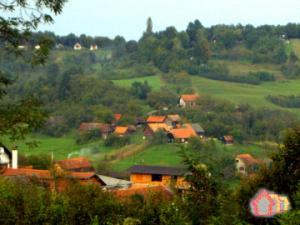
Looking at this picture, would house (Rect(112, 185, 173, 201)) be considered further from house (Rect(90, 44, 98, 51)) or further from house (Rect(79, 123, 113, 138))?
house (Rect(90, 44, 98, 51))

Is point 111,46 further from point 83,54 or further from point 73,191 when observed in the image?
point 73,191

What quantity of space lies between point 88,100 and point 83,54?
4042 cm

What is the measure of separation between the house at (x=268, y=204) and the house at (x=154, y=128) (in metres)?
46.9

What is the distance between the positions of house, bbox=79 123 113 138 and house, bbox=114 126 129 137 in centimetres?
95

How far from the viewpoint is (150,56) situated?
94.8m

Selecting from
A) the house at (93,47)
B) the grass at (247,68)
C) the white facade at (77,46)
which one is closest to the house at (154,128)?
the grass at (247,68)

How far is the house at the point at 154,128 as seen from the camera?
58562 millimetres

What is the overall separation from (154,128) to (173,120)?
6.43m

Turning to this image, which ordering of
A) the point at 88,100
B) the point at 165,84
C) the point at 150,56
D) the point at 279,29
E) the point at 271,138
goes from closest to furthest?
the point at 271,138 → the point at 88,100 → the point at 165,84 → the point at 150,56 → the point at 279,29

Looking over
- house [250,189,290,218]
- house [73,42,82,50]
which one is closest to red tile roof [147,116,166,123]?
house [250,189,290,218]

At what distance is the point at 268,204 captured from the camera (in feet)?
32.3

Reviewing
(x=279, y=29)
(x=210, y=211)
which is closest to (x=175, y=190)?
(x=210, y=211)

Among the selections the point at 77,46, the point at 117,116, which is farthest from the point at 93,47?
the point at 117,116

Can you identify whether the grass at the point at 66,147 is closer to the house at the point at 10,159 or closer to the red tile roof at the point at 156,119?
the red tile roof at the point at 156,119
